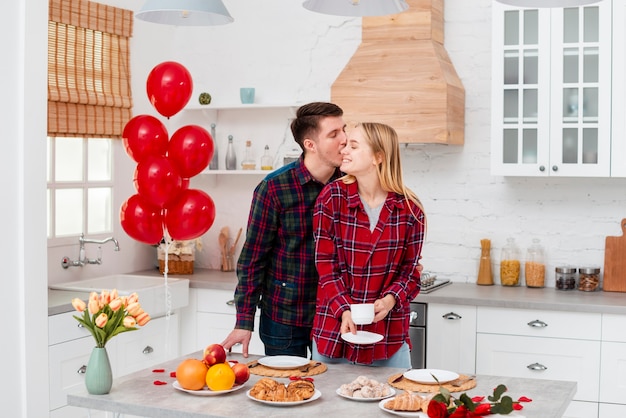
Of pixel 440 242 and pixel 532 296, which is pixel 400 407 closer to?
pixel 532 296

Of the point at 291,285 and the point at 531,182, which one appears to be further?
the point at 531,182

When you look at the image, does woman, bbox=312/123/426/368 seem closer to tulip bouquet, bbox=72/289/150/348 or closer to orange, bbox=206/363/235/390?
orange, bbox=206/363/235/390

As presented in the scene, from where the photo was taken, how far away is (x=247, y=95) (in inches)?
204

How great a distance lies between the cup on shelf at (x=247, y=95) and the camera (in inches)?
203

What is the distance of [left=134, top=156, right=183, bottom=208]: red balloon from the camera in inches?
132

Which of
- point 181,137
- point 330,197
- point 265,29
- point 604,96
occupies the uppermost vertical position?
point 265,29

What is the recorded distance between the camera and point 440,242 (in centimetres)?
488

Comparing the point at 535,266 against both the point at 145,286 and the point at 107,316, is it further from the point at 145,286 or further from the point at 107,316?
the point at 107,316

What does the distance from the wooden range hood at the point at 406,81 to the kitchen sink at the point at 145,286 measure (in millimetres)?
1323

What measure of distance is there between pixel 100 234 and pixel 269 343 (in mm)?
2060

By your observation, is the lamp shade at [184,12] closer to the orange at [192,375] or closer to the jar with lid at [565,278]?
the orange at [192,375]

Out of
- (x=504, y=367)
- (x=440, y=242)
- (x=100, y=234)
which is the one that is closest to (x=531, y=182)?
(x=440, y=242)

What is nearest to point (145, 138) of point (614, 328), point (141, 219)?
point (141, 219)

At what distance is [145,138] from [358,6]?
47.4 inches
